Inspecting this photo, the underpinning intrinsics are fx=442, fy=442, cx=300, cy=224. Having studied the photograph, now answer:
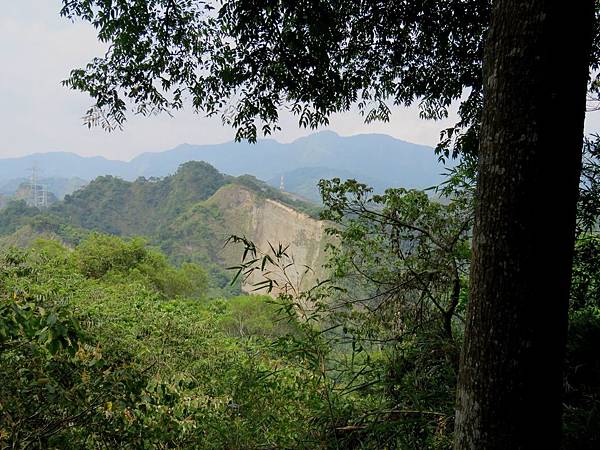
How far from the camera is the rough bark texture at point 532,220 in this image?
0.77m

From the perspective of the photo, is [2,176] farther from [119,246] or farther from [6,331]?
[6,331]

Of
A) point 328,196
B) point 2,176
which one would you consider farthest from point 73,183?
point 328,196

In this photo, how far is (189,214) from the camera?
34.3 meters

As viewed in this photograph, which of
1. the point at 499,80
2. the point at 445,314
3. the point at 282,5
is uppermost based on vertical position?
the point at 282,5

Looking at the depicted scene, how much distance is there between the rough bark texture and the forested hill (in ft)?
83.8

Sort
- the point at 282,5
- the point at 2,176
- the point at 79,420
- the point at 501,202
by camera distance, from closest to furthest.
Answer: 1. the point at 501,202
2. the point at 79,420
3. the point at 282,5
4. the point at 2,176

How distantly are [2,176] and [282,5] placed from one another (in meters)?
108

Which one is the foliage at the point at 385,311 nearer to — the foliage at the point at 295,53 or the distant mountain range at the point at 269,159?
the foliage at the point at 295,53

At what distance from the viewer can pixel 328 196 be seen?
2.80 meters

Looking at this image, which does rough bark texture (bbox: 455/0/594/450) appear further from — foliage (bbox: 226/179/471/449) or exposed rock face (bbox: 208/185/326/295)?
exposed rock face (bbox: 208/185/326/295)

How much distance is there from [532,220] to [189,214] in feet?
114

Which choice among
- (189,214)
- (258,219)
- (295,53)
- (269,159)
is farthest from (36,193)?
(269,159)

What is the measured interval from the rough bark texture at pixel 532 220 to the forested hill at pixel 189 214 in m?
25.6

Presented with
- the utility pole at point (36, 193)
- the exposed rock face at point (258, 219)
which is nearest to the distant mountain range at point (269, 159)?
the utility pole at point (36, 193)
